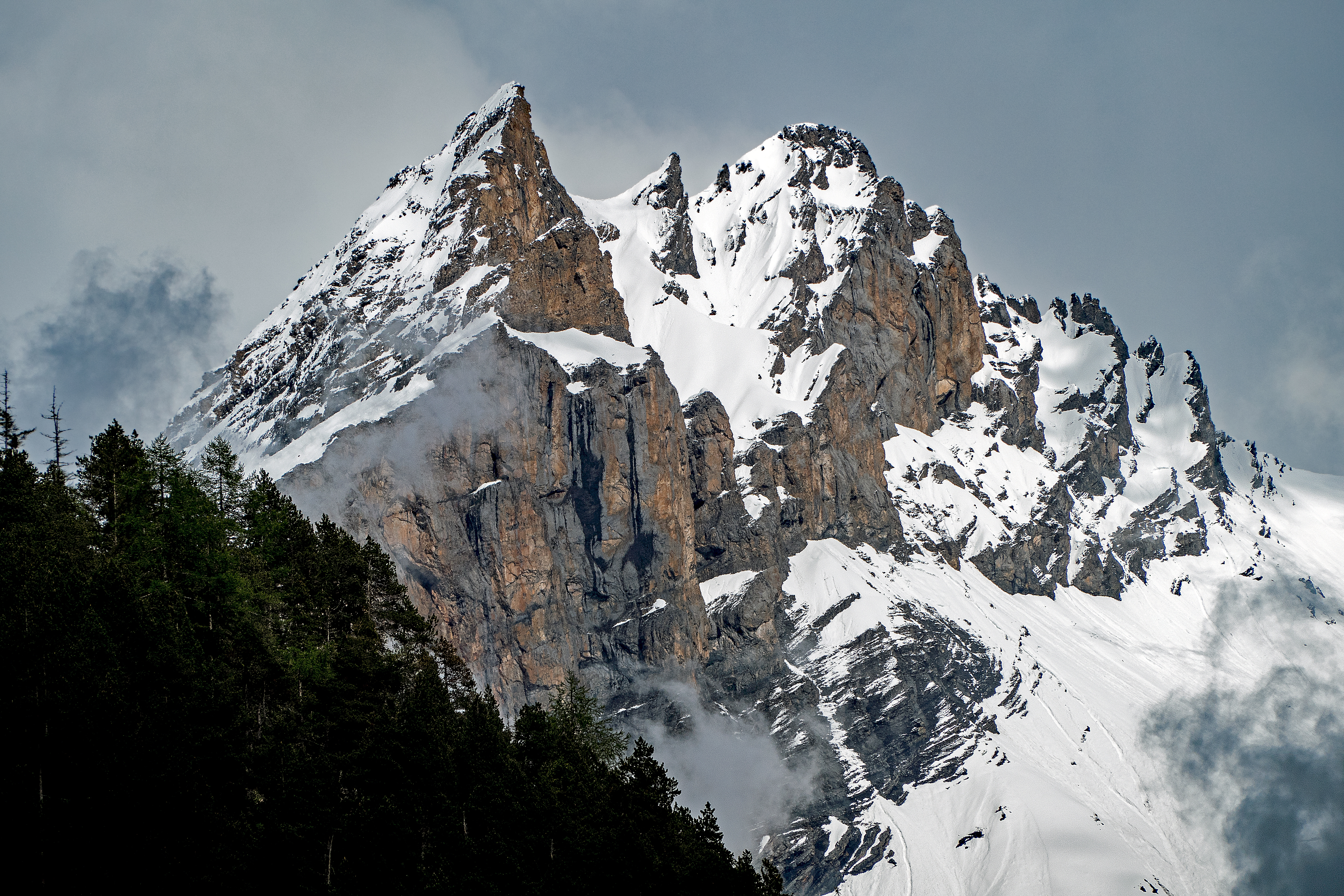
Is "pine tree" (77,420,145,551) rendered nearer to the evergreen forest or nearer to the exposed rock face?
the evergreen forest

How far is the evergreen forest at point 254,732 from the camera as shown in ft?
161

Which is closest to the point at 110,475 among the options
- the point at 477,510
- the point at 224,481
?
the point at 224,481

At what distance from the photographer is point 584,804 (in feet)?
222

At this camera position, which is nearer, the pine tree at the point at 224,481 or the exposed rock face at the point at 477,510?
the pine tree at the point at 224,481

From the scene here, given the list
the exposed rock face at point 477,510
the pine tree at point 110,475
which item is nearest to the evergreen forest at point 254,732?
the pine tree at point 110,475

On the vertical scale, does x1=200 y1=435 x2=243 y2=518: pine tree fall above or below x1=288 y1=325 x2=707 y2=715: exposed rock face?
below

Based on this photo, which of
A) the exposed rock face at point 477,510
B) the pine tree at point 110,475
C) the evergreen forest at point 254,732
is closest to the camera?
the evergreen forest at point 254,732

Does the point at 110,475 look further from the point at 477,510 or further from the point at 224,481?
the point at 477,510

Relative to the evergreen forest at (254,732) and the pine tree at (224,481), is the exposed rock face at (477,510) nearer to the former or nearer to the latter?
the pine tree at (224,481)

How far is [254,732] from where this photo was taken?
60.0 metres

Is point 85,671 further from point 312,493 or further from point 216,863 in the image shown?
point 312,493

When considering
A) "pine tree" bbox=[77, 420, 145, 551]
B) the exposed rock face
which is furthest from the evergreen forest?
the exposed rock face

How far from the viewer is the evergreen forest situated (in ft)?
161

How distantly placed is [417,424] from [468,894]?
136 metres
